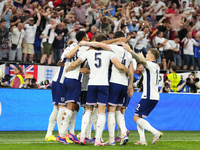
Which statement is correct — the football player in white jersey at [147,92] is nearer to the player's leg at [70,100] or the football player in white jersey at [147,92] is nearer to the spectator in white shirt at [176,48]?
the player's leg at [70,100]

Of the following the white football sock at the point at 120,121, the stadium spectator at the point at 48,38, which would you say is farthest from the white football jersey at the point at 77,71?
the stadium spectator at the point at 48,38

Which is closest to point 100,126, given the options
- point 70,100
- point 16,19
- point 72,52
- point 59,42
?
point 70,100

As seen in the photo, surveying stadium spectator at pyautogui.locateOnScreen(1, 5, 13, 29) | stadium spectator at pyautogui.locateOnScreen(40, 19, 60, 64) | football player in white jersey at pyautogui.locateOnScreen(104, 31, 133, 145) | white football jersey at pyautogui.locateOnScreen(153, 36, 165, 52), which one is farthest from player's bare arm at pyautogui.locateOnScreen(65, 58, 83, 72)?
white football jersey at pyautogui.locateOnScreen(153, 36, 165, 52)

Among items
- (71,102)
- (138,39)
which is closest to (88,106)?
(71,102)

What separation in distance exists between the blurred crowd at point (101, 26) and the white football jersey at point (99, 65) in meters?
8.07

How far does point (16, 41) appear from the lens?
14.3 m

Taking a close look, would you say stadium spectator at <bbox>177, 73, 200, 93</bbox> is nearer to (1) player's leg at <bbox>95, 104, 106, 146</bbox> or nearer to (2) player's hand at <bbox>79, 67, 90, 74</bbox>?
(2) player's hand at <bbox>79, 67, 90, 74</bbox>

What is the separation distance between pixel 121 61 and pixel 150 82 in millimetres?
817

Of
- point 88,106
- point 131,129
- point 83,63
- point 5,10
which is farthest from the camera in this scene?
point 5,10

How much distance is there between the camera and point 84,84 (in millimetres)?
7578

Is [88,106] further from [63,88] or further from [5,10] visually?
[5,10]

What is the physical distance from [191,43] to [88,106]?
12.8 meters

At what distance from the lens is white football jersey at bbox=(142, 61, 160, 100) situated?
24.2 ft

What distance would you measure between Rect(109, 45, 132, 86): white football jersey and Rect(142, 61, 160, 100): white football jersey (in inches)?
19.0
